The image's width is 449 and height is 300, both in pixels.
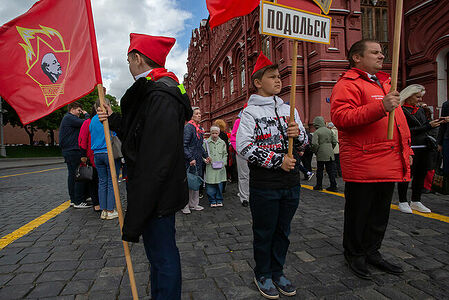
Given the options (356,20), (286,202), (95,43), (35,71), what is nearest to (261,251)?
(286,202)

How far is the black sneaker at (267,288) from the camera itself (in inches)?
87.4

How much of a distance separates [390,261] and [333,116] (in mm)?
1598

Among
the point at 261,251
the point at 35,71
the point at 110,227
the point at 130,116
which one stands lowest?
the point at 110,227

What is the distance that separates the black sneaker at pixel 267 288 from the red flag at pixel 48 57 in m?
2.09

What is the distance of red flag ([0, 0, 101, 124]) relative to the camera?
2078 mm

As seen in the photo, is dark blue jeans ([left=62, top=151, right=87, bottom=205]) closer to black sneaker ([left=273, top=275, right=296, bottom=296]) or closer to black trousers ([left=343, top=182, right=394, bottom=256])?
black sneaker ([left=273, top=275, right=296, bottom=296])

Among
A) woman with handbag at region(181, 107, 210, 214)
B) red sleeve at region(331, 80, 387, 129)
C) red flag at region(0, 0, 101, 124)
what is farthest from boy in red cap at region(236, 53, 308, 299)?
woman with handbag at region(181, 107, 210, 214)

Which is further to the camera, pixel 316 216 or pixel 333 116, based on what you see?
pixel 316 216

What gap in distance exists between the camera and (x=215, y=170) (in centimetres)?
557

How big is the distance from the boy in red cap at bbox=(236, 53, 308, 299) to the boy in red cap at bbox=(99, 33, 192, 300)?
2.10ft

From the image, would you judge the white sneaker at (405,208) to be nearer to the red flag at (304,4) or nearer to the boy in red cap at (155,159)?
the red flag at (304,4)

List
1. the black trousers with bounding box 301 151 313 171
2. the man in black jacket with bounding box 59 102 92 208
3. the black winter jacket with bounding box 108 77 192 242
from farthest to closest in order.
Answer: the black trousers with bounding box 301 151 313 171, the man in black jacket with bounding box 59 102 92 208, the black winter jacket with bounding box 108 77 192 242

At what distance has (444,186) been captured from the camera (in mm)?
5273

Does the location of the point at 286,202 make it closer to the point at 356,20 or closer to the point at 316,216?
the point at 316,216
